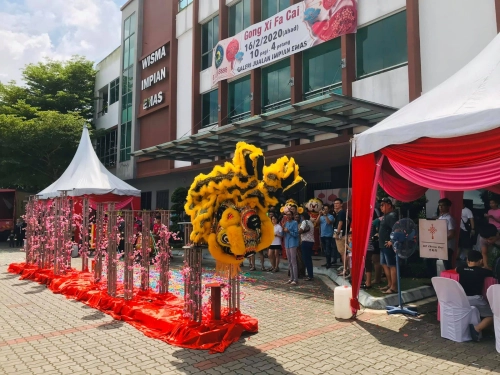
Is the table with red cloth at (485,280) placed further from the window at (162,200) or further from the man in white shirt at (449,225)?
the window at (162,200)

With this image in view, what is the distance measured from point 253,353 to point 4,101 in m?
28.8

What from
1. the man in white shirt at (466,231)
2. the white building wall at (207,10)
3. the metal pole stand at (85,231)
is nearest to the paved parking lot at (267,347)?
the man in white shirt at (466,231)

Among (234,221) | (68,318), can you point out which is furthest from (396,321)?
(68,318)

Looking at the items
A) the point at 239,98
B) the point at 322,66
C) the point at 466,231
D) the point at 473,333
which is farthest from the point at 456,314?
the point at 239,98

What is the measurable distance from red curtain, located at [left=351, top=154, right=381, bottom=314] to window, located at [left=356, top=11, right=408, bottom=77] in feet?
20.6

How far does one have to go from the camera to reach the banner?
41.6 feet

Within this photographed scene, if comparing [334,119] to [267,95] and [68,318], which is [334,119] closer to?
[267,95]

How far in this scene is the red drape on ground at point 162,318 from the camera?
17.2 feet

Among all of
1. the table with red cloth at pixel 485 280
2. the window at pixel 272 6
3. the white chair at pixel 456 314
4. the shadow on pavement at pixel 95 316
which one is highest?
the window at pixel 272 6

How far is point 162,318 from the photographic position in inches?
236

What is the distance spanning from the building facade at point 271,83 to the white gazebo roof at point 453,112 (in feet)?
10.8

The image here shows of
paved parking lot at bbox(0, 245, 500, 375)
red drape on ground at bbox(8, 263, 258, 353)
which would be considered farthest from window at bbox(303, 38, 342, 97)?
red drape on ground at bbox(8, 263, 258, 353)

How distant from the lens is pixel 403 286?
26.9ft

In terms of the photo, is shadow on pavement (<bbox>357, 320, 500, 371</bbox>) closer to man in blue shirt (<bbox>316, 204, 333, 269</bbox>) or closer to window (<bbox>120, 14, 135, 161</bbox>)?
man in blue shirt (<bbox>316, 204, 333, 269</bbox>)
